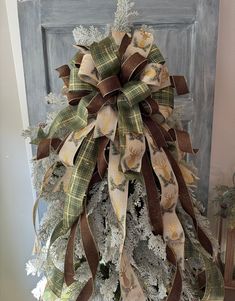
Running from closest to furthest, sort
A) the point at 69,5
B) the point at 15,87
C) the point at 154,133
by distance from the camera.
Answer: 1. the point at 154,133
2. the point at 69,5
3. the point at 15,87

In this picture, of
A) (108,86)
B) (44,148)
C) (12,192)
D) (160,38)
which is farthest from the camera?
(12,192)

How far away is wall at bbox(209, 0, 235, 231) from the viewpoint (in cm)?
123

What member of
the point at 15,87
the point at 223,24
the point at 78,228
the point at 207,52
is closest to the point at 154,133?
the point at 78,228

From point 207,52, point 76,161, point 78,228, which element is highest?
point 207,52

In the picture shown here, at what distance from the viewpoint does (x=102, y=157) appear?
0.79 meters

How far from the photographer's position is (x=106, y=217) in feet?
2.73

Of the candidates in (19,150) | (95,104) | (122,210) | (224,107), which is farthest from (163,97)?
(19,150)

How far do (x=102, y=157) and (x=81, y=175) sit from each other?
0.21ft

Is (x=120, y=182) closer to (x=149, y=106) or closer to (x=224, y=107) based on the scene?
(x=149, y=106)

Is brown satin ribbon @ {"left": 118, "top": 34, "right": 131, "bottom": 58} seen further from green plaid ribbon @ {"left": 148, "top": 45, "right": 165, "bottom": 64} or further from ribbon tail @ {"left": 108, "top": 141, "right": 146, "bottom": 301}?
ribbon tail @ {"left": 108, "top": 141, "right": 146, "bottom": 301}

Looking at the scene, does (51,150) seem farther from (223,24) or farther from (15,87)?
(223,24)

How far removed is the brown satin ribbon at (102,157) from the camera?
31.1 inches

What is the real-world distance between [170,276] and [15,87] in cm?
90

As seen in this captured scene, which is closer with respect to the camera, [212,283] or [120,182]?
[120,182]
